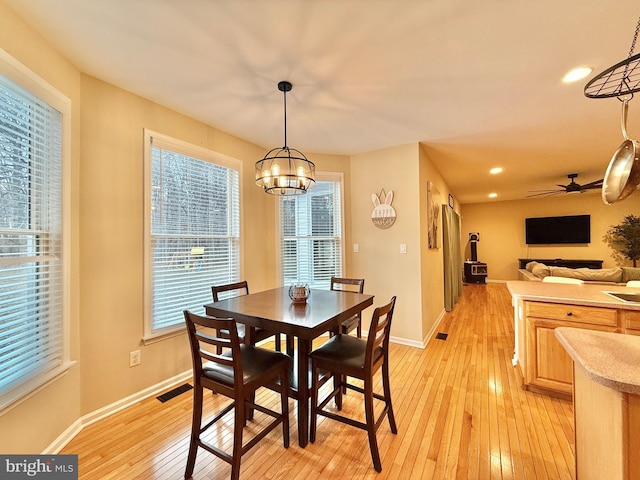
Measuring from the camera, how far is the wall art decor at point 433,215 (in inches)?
154

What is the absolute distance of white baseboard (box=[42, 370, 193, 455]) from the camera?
1745 millimetres

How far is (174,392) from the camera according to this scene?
2.42m

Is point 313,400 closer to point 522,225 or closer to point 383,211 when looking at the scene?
point 383,211

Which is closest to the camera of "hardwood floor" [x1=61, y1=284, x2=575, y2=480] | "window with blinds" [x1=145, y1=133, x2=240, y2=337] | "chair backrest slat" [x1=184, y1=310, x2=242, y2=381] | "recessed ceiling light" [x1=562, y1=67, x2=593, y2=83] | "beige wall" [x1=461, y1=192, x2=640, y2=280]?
"chair backrest slat" [x1=184, y1=310, x2=242, y2=381]

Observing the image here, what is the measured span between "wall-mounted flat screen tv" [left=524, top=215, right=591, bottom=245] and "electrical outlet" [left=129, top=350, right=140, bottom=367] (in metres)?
9.37

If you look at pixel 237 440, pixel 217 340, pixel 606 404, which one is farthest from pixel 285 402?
pixel 606 404

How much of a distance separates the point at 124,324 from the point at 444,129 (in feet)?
11.9

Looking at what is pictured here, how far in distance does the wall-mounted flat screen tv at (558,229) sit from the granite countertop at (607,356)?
26.5 feet

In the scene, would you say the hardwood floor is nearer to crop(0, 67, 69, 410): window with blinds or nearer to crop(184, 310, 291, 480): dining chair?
crop(184, 310, 291, 480): dining chair

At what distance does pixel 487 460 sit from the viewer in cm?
167

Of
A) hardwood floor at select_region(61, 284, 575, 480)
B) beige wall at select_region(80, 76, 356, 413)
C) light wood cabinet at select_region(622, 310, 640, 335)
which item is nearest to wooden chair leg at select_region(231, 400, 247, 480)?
hardwood floor at select_region(61, 284, 575, 480)

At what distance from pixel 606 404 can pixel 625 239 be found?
8545 mm

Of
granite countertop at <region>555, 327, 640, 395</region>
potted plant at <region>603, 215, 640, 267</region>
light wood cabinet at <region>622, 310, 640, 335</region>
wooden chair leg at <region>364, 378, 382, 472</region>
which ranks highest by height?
potted plant at <region>603, 215, 640, 267</region>

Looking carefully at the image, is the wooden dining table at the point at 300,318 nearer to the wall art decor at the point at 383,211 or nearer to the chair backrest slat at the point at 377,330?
the chair backrest slat at the point at 377,330
